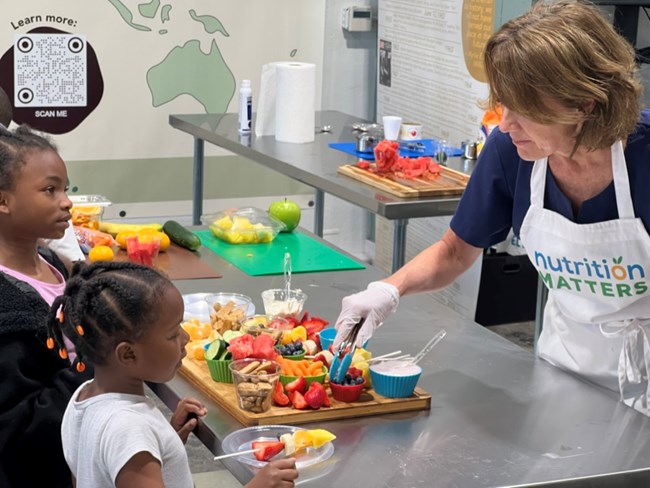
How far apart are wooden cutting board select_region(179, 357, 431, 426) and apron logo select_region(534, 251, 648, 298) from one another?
0.37 meters

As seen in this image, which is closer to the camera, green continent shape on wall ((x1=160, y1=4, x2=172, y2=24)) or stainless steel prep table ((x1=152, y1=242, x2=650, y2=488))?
stainless steel prep table ((x1=152, y1=242, x2=650, y2=488))

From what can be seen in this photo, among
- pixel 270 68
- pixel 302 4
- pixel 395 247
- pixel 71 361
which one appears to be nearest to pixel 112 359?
pixel 71 361

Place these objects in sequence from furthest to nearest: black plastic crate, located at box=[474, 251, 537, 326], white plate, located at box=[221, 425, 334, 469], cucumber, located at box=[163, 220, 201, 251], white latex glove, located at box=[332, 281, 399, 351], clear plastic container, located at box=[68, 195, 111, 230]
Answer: black plastic crate, located at box=[474, 251, 537, 326], clear plastic container, located at box=[68, 195, 111, 230], cucumber, located at box=[163, 220, 201, 251], white latex glove, located at box=[332, 281, 399, 351], white plate, located at box=[221, 425, 334, 469]

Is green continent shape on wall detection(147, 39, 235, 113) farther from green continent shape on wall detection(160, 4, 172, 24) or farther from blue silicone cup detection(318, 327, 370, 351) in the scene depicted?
blue silicone cup detection(318, 327, 370, 351)

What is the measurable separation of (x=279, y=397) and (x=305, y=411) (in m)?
0.05

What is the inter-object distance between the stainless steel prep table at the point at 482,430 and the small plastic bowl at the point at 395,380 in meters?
0.04

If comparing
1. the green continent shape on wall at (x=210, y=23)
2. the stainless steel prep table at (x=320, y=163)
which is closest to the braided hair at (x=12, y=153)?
the stainless steel prep table at (x=320, y=163)

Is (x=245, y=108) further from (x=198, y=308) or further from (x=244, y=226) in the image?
(x=198, y=308)

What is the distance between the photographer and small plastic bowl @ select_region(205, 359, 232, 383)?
1.91 metres

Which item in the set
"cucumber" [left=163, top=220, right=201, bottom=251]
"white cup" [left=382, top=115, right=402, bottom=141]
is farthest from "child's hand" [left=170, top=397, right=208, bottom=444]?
"white cup" [left=382, top=115, right=402, bottom=141]

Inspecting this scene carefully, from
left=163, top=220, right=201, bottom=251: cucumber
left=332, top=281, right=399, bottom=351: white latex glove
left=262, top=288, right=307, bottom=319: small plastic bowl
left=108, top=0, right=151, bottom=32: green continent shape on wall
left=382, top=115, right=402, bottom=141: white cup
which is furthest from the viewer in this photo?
left=108, top=0, right=151, bottom=32: green continent shape on wall

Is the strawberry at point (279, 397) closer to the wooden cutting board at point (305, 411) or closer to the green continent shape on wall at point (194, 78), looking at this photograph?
the wooden cutting board at point (305, 411)

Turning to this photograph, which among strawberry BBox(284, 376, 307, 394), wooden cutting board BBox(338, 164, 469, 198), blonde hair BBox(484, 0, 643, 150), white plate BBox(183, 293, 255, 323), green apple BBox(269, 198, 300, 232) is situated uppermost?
blonde hair BBox(484, 0, 643, 150)

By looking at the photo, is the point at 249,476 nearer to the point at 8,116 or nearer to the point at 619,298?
the point at 619,298
